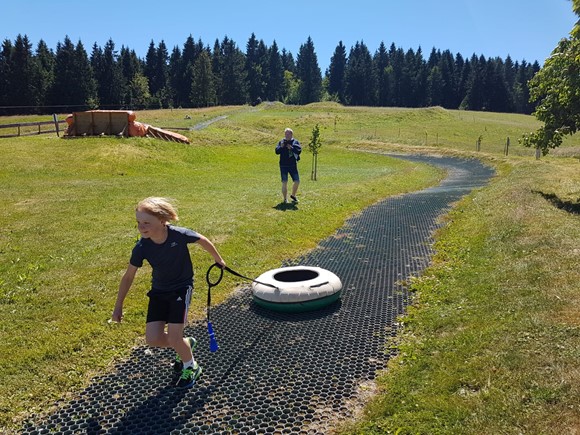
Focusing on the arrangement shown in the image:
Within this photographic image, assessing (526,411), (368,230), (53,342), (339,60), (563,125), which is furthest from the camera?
(339,60)

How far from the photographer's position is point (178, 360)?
516 cm

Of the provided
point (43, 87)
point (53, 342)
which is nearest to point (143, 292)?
point (53, 342)

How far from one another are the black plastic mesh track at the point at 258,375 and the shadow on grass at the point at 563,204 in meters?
6.74

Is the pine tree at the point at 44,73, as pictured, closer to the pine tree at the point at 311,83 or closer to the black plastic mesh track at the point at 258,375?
the pine tree at the point at 311,83

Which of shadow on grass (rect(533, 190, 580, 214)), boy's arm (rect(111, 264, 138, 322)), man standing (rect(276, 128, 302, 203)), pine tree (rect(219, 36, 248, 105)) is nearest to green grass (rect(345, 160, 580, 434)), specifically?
boy's arm (rect(111, 264, 138, 322))

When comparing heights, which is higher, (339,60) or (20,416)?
(339,60)

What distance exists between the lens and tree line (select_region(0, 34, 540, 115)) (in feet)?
278

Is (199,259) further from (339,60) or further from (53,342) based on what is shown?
(339,60)

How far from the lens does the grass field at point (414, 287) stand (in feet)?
14.1

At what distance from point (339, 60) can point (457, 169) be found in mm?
135785

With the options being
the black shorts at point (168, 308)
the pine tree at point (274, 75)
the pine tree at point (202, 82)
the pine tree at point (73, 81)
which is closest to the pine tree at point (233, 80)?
the pine tree at point (202, 82)

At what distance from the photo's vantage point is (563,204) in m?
13.2

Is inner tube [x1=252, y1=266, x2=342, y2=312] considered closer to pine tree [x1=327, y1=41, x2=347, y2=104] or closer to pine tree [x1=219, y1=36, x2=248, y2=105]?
pine tree [x1=219, y1=36, x2=248, y2=105]

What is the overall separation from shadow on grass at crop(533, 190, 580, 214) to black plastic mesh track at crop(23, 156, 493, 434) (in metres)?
6.74
